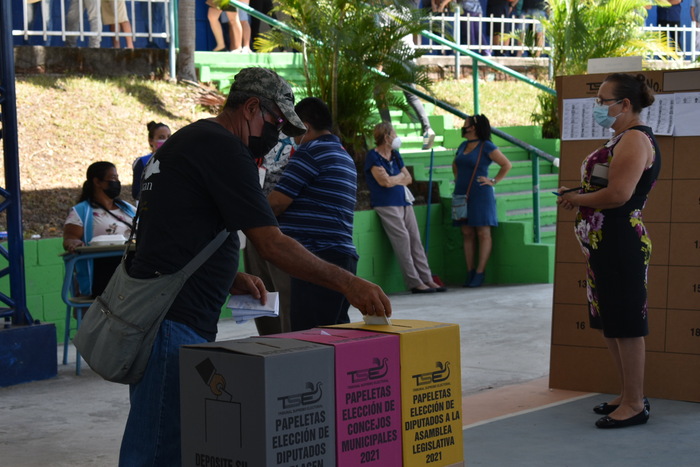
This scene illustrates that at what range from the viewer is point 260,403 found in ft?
9.30

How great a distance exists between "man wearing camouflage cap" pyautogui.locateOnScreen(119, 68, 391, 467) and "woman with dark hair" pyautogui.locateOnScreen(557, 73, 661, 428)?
234cm

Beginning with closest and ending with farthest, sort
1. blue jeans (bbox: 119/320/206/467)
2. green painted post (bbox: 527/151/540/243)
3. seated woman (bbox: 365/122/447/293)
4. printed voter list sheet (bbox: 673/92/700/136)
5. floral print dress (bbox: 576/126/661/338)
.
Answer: blue jeans (bbox: 119/320/206/467), floral print dress (bbox: 576/126/661/338), printed voter list sheet (bbox: 673/92/700/136), seated woman (bbox: 365/122/447/293), green painted post (bbox: 527/151/540/243)

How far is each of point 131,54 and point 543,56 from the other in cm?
844

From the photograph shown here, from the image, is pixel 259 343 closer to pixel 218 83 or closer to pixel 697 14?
pixel 218 83

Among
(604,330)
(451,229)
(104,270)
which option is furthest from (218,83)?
(604,330)

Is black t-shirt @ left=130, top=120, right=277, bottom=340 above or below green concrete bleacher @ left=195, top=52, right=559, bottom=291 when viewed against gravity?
above

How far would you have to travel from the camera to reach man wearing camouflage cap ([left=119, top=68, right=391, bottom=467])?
3213 mm

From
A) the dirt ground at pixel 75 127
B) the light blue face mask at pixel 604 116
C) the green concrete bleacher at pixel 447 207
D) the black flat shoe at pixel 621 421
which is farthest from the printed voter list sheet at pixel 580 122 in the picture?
the dirt ground at pixel 75 127

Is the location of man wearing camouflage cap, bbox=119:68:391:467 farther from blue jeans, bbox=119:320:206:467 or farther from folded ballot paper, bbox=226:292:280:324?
folded ballot paper, bbox=226:292:280:324

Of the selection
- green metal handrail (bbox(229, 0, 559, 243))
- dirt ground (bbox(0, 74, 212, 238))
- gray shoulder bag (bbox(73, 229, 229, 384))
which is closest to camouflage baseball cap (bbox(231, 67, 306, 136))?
gray shoulder bag (bbox(73, 229, 229, 384))

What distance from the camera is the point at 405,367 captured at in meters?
3.15

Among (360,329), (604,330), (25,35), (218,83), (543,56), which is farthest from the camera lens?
(543,56)

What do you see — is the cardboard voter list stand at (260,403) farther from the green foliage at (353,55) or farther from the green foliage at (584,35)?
the green foliage at (584,35)

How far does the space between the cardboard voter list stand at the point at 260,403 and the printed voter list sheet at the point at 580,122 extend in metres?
3.70
